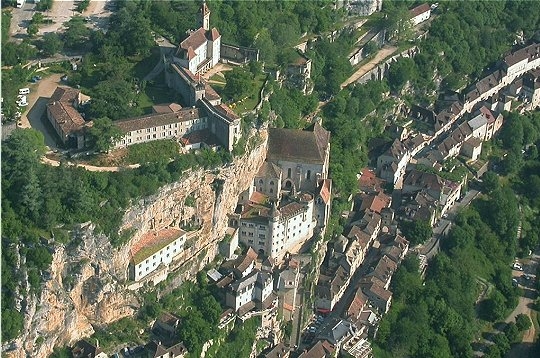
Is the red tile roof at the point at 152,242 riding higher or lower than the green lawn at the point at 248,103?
lower

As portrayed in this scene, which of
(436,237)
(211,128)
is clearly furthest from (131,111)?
(436,237)

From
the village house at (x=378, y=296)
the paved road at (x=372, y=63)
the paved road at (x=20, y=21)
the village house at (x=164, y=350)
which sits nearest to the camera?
the village house at (x=164, y=350)

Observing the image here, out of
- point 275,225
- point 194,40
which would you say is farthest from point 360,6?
point 275,225

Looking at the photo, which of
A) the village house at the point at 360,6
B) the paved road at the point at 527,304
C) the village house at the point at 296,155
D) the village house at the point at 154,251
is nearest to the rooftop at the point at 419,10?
the village house at the point at 360,6

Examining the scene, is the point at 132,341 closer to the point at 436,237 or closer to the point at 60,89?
the point at 60,89

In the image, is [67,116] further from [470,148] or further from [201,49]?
[470,148]

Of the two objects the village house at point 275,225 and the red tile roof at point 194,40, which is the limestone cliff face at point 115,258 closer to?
the village house at point 275,225
